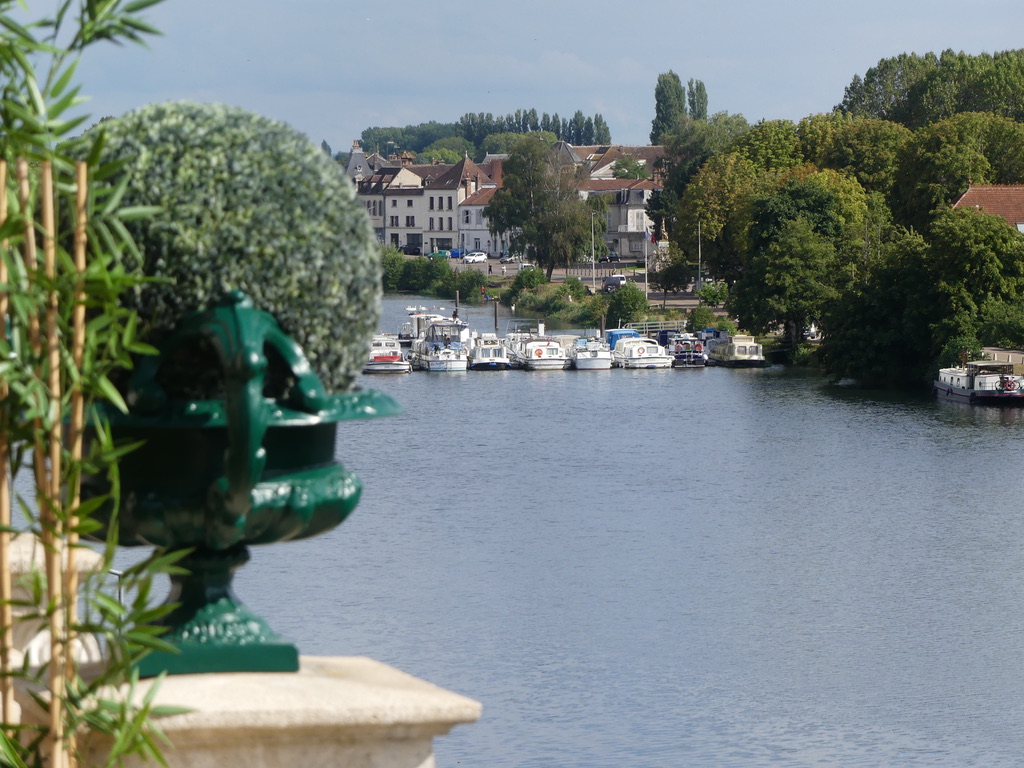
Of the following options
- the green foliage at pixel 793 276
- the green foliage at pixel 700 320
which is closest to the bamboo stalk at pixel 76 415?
the green foliage at pixel 793 276

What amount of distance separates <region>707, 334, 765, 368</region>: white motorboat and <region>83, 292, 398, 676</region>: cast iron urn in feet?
154

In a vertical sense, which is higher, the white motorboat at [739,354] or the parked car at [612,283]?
the parked car at [612,283]

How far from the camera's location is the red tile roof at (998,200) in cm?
5106

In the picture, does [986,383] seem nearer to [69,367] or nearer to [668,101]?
[69,367]

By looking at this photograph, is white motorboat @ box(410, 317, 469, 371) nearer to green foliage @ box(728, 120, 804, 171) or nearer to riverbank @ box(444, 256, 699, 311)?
riverbank @ box(444, 256, 699, 311)

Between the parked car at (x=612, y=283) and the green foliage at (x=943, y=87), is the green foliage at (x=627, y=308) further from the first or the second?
the green foliage at (x=943, y=87)

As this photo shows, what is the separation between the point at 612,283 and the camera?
224ft

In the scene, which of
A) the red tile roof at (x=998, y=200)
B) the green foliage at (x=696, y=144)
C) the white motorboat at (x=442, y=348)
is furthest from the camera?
the green foliage at (x=696, y=144)

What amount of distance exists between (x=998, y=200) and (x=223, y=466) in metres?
51.7

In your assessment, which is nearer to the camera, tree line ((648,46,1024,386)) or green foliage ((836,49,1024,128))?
tree line ((648,46,1024,386))

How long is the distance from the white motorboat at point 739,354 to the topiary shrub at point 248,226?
46.7 metres

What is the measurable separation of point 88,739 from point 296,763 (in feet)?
1.10

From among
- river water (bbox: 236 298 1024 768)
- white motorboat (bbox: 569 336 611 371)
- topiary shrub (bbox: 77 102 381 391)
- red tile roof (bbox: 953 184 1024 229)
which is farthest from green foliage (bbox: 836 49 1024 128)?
topiary shrub (bbox: 77 102 381 391)

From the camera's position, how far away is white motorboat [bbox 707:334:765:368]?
49.2 metres
